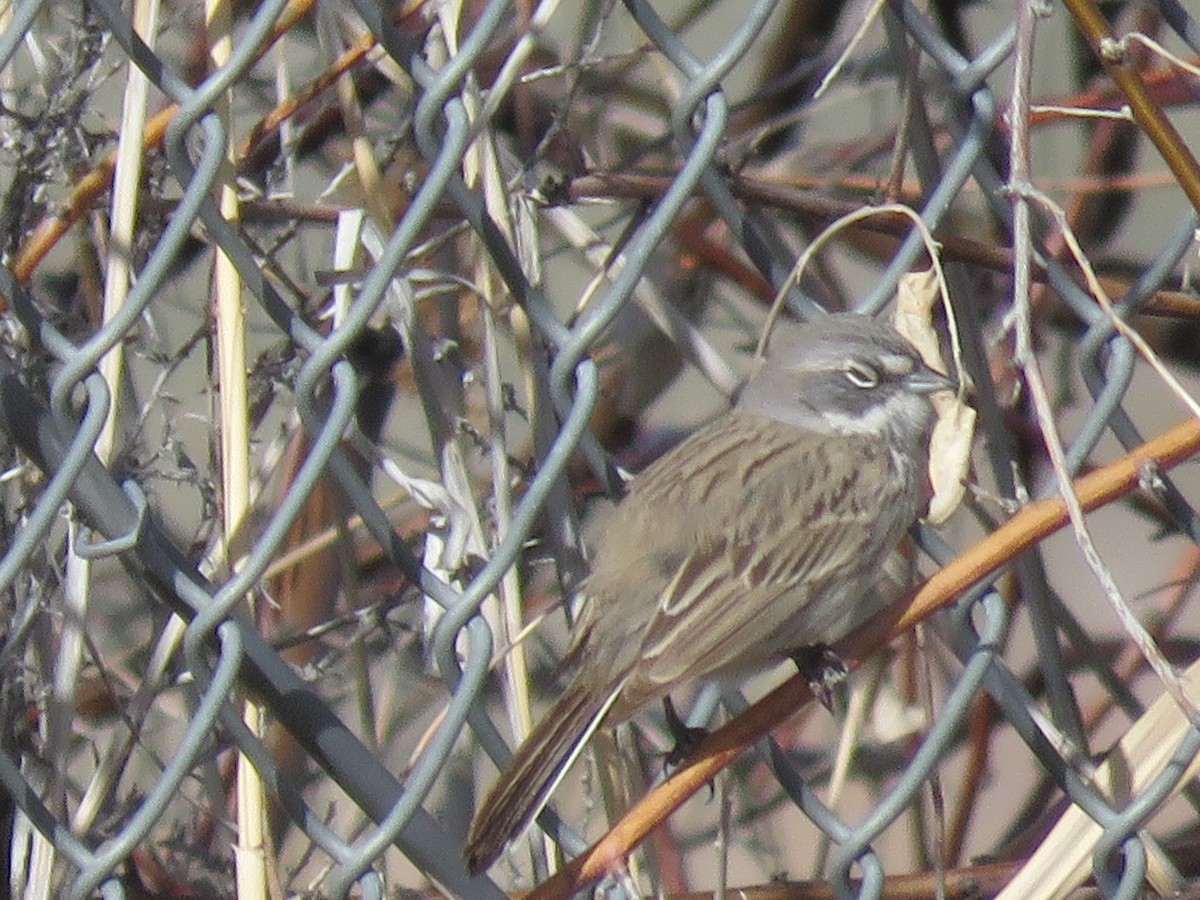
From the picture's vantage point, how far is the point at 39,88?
2559mm

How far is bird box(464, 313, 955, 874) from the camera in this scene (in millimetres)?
2576

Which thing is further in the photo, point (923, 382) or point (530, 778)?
point (923, 382)

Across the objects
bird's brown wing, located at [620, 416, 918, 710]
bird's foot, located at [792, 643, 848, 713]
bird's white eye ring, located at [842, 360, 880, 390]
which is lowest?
bird's foot, located at [792, 643, 848, 713]

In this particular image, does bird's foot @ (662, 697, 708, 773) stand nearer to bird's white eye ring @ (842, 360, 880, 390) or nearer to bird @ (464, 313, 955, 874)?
bird @ (464, 313, 955, 874)

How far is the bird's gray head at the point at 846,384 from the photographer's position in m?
2.93

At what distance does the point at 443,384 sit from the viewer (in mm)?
2463

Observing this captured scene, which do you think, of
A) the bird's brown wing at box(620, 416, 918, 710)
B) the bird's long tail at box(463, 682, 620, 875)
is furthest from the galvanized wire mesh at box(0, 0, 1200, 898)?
the bird's brown wing at box(620, 416, 918, 710)

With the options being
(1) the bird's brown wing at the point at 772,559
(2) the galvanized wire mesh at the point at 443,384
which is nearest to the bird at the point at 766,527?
(1) the bird's brown wing at the point at 772,559

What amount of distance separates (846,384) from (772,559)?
421 mm

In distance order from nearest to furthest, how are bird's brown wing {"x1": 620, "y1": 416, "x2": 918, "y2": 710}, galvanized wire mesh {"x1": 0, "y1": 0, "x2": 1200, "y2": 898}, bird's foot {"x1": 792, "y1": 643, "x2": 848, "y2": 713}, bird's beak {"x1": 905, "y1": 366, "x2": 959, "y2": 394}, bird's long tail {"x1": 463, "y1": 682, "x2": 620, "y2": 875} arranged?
galvanized wire mesh {"x1": 0, "y1": 0, "x2": 1200, "y2": 898} < bird's long tail {"x1": 463, "y1": 682, "x2": 620, "y2": 875} < bird's foot {"x1": 792, "y1": 643, "x2": 848, "y2": 713} < bird's brown wing {"x1": 620, "y1": 416, "x2": 918, "y2": 710} < bird's beak {"x1": 905, "y1": 366, "x2": 959, "y2": 394}

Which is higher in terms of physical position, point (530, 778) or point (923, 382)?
point (530, 778)

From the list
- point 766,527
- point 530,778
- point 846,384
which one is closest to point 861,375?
point 846,384

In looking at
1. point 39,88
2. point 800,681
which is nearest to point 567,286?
point 39,88

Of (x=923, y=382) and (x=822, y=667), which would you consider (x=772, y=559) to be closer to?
(x=822, y=667)
